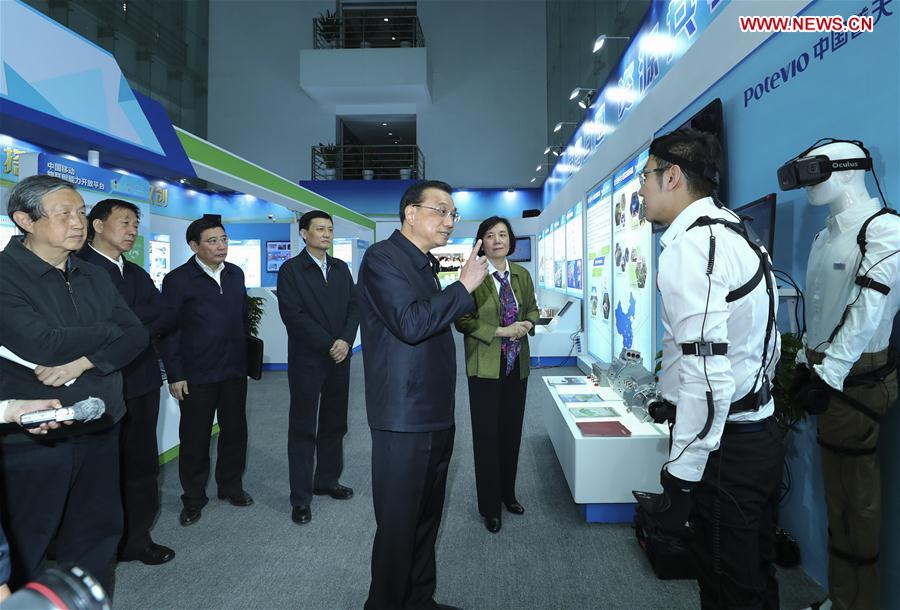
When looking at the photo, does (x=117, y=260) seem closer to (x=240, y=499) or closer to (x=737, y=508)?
(x=240, y=499)

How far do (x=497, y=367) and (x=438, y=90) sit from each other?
13.3 metres

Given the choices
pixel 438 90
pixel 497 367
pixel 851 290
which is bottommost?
pixel 497 367

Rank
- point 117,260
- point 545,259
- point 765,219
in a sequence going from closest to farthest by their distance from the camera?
point 765,219
point 117,260
point 545,259

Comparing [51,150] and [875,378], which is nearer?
[875,378]

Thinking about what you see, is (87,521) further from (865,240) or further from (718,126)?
(718,126)

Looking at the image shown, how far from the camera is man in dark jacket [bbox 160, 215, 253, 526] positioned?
2859 mm

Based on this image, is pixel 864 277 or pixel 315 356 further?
pixel 315 356

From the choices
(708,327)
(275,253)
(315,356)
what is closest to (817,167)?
(708,327)

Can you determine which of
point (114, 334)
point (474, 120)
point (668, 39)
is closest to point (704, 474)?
point (114, 334)

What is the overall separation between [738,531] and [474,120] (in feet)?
46.4

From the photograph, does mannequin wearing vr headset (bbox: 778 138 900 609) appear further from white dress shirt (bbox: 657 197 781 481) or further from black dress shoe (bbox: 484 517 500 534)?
black dress shoe (bbox: 484 517 500 534)

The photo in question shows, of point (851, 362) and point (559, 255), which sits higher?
point (559, 255)

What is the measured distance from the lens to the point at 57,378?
165cm

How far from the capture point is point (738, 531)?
1421mm
